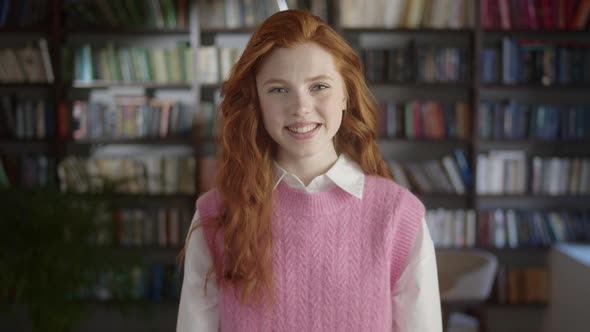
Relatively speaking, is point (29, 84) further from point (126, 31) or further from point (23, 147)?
point (126, 31)

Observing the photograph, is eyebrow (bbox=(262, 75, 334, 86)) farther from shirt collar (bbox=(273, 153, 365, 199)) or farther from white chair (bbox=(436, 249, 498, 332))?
white chair (bbox=(436, 249, 498, 332))

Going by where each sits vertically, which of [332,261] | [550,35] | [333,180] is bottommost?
[332,261]

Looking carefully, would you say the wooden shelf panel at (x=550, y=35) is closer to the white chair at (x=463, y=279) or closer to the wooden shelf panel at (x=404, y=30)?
the wooden shelf panel at (x=404, y=30)

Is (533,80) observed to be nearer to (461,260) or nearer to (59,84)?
(461,260)

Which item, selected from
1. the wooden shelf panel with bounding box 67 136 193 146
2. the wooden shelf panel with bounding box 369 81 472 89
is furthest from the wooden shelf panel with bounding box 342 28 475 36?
the wooden shelf panel with bounding box 67 136 193 146

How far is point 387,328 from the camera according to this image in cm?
104

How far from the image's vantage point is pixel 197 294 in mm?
1052

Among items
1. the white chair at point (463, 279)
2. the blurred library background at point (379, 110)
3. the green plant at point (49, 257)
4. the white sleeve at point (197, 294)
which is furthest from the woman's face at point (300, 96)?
the blurred library background at point (379, 110)

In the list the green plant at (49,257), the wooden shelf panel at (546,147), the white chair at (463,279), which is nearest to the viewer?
the green plant at (49,257)

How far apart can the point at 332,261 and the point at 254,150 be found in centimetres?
25

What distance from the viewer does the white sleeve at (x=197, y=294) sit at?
41.3 inches

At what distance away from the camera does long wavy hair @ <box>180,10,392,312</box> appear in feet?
3.33

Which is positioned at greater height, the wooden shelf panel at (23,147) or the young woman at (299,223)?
the young woman at (299,223)

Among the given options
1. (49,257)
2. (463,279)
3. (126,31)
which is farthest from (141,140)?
(463,279)
